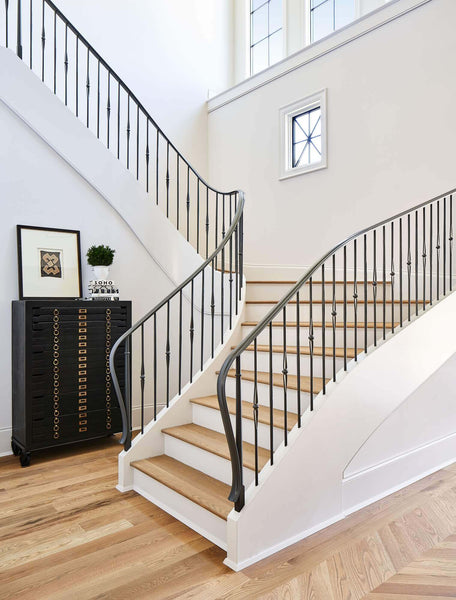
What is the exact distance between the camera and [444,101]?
422 cm

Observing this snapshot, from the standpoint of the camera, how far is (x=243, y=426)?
10.0 feet

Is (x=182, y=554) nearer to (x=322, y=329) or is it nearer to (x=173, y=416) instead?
(x=173, y=416)

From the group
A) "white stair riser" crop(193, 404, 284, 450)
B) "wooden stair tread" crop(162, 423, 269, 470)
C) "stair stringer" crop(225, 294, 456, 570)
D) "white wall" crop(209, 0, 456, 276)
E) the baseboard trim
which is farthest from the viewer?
"white wall" crop(209, 0, 456, 276)

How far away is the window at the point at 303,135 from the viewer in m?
5.26

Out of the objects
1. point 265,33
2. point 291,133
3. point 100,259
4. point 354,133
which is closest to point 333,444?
point 100,259

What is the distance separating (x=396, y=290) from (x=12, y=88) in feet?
12.7

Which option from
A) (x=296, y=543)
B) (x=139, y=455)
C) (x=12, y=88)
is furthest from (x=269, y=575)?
(x=12, y=88)

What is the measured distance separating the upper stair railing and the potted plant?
1.51 ft

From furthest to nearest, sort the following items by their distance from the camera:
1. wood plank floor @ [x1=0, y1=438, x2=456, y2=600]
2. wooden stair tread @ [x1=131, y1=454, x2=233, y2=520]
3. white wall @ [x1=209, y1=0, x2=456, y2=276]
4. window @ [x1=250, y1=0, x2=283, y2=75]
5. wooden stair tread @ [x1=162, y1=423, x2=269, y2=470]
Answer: window @ [x1=250, y1=0, x2=283, y2=75] < white wall @ [x1=209, y1=0, x2=456, y2=276] < wooden stair tread @ [x1=162, y1=423, x2=269, y2=470] < wooden stair tread @ [x1=131, y1=454, x2=233, y2=520] < wood plank floor @ [x1=0, y1=438, x2=456, y2=600]

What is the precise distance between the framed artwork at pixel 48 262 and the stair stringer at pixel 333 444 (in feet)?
8.00

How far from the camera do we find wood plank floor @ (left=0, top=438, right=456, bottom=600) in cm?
210

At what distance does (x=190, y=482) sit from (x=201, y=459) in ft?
0.63

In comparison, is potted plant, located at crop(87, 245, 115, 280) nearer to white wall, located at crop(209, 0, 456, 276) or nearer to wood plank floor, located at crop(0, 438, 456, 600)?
wood plank floor, located at crop(0, 438, 456, 600)

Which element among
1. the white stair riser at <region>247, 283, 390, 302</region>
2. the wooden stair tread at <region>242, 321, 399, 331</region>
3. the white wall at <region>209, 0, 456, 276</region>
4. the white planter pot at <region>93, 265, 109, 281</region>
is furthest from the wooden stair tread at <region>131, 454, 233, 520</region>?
the white wall at <region>209, 0, 456, 276</region>
